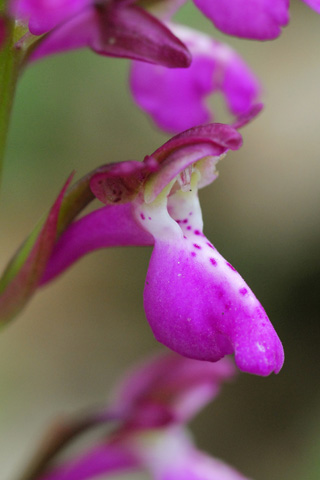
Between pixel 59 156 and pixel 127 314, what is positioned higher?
pixel 59 156

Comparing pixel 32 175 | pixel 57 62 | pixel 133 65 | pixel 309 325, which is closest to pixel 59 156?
pixel 32 175

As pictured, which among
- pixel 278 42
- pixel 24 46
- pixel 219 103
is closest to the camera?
pixel 24 46

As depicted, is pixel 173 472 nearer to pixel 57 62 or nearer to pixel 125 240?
pixel 125 240

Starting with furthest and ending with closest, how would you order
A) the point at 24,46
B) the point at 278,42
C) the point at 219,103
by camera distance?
the point at 278,42 < the point at 219,103 < the point at 24,46

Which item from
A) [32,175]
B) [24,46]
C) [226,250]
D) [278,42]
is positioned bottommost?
[32,175]

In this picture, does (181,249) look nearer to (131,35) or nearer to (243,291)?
(243,291)

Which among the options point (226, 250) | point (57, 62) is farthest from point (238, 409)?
point (57, 62)

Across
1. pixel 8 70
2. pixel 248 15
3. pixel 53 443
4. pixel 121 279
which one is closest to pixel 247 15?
pixel 248 15

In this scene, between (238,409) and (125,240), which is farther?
(238,409)
